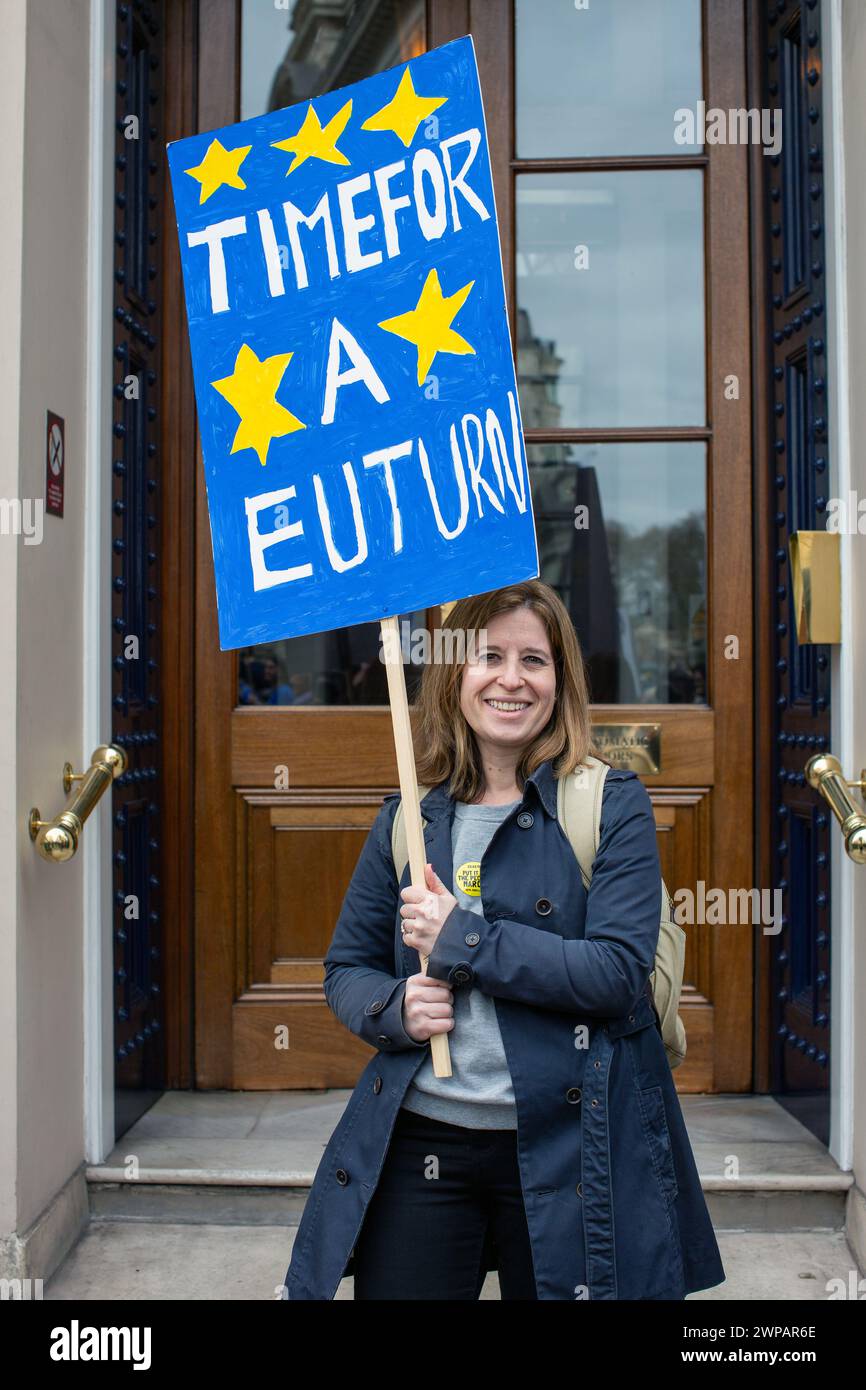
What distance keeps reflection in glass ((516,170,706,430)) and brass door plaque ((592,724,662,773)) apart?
0.88 meters

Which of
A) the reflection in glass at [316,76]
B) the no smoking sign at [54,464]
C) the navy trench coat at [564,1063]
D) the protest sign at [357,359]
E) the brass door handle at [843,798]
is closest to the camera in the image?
the navy trench coat at [564,1063]

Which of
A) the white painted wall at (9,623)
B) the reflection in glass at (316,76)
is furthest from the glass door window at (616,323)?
the white painted wall at (9,623)

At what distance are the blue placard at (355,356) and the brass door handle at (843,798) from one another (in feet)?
3.97

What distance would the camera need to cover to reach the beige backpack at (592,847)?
6.51 ft

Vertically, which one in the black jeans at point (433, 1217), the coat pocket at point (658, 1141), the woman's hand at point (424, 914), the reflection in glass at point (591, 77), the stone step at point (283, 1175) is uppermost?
the reflection in glass at point (591, 77)

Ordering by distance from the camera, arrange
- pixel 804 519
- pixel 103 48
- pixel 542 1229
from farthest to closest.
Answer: pixel 804 519, pixel 103 48, pixel 542 1229

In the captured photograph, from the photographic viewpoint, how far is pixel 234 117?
12.6 ft

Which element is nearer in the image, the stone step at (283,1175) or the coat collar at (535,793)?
the coat collar at (535,793)

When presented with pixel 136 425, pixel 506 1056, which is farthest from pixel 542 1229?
pixel 136 425

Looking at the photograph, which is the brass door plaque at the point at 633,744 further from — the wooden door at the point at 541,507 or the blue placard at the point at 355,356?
the blue placard at the point at 355,356

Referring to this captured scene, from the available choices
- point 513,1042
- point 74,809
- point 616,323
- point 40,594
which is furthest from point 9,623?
point 616,323

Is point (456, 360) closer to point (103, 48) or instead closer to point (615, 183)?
point (103, 48)

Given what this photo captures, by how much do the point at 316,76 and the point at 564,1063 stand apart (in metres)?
3.12
